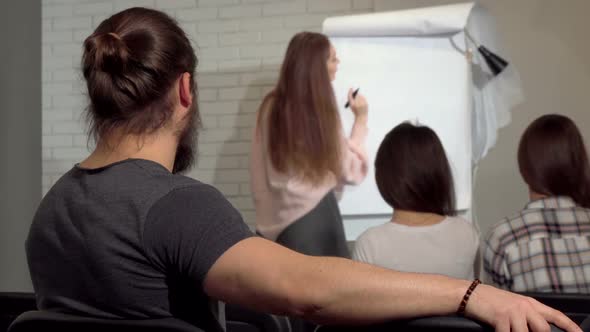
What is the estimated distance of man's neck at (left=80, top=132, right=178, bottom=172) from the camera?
1216 millimetres

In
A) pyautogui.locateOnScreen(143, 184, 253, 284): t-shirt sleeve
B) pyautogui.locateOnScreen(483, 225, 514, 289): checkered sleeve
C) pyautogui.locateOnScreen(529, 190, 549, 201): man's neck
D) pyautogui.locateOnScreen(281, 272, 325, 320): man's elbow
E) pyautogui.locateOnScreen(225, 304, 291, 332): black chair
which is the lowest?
pyautogui.locateOnScreen(483, 225, 514, 289): checkered sleeve

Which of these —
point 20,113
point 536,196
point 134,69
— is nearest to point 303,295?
point 134,69

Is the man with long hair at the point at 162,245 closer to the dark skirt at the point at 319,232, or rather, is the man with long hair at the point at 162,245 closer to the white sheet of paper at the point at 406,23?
the dark skirt at the point at 319,232

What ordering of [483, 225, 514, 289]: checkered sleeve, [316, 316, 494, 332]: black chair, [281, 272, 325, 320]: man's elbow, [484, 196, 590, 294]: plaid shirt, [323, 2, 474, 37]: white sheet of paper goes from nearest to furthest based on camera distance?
1. [316, 316, 494, 332]: black chair
2. [281, 272, 325, 320]: man's elbow
3. [484, 196, 590, 294]: plaid shirt
4. [483, 225, 514, 289]: checkered sleeve
5. [323, 2, 474, 37]: white sheet of paper

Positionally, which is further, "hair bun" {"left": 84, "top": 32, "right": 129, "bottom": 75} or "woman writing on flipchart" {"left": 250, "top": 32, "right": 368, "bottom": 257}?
"woman writing on flipchart" {"left": 250, "top": 32, "right": 368, "bottom": 257}

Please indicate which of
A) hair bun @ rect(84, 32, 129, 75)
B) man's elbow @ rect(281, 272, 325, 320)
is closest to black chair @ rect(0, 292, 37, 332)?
hair bun @ rect(84, 32, 129, 75)

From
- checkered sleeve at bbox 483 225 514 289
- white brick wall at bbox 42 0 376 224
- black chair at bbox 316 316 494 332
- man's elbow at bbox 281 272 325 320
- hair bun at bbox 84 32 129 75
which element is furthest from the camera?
white brick wall at bbox 42 0 376 224

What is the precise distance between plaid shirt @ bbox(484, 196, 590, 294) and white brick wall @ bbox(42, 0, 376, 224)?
195 cm

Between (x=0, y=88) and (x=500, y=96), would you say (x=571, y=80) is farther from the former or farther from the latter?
(x=0, y=88)

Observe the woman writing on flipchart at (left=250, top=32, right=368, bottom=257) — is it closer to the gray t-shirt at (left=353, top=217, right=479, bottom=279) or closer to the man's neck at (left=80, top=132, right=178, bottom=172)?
the gray t-shirt at (left=353, top=217, right=479, bottom=279)

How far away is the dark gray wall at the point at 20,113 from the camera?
5.10m

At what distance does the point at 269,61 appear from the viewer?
168 inches

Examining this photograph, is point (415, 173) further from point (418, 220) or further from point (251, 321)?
point (251, 321)

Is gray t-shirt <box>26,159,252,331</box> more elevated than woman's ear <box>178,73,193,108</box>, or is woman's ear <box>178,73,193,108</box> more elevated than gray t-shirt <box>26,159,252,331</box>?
woman's ear <box>178,73,193,108</box>
